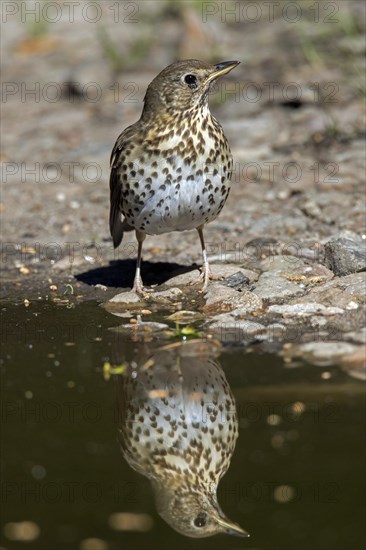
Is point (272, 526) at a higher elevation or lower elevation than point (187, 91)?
lower

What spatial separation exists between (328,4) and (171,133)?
8.81 metres

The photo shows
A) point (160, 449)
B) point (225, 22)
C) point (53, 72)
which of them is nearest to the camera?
point (160, 449)

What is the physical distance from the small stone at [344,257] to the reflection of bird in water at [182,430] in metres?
1.78

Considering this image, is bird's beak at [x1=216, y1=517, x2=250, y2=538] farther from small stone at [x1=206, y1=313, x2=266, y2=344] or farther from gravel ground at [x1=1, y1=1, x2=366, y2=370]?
small stone at [x1=206, y1=313, x2=266, y2=344]

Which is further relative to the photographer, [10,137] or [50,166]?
[10,137]

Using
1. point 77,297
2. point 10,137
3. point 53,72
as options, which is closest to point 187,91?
point 77,297

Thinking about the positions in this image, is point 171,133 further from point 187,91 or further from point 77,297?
point 77,297

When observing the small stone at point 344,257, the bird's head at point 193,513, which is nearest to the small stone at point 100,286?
the small stone at point 344,257

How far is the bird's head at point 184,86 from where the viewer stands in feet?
25.2

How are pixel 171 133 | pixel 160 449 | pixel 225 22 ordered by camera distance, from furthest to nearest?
pixel 225 22 → pixel 171 133 → pixel 160 449

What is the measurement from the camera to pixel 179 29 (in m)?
15.9

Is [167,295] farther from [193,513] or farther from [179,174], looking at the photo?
[193,513]

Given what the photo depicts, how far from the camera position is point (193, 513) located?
15.6 ft

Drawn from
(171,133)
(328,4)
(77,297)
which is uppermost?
(328,4)
